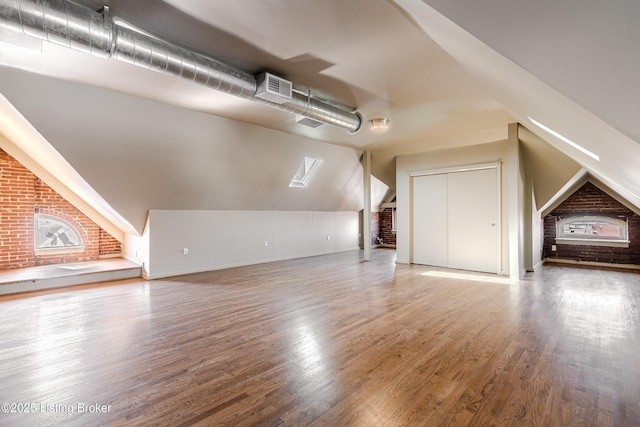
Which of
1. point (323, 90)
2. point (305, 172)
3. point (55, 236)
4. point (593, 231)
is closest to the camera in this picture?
point (323, 90)

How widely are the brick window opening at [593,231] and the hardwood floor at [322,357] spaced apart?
2826 millimetres

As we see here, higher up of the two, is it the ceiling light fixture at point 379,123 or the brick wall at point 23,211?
the ceiling light fixture at point 379,123

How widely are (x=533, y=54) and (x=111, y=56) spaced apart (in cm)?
273

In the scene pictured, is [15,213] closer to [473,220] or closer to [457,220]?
[457,220]

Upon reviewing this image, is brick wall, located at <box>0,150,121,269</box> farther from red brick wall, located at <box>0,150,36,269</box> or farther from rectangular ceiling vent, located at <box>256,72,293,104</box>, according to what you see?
rectangular ceiling vent, located at <box>256,72,293,104</box>

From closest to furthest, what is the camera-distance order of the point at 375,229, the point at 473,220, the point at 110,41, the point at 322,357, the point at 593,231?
the point at 110,41 → the point at 322,357 → the point at 473,220 → the point at 593,231 → the point at 375,229

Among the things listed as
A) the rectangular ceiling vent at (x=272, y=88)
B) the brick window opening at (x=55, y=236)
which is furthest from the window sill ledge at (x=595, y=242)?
the brick window opening at (x=55, y=236)

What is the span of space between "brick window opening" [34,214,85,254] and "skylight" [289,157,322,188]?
4.29 m

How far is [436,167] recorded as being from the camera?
6.29 m

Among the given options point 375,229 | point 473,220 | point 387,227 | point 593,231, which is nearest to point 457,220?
point 473,220

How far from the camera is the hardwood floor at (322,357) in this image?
1.72 m

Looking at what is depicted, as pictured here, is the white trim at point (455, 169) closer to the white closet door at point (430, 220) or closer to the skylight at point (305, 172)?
the white closet door at point (430, 220)

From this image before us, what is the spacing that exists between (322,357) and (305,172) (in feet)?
17.0

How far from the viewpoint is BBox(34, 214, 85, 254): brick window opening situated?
533cm
